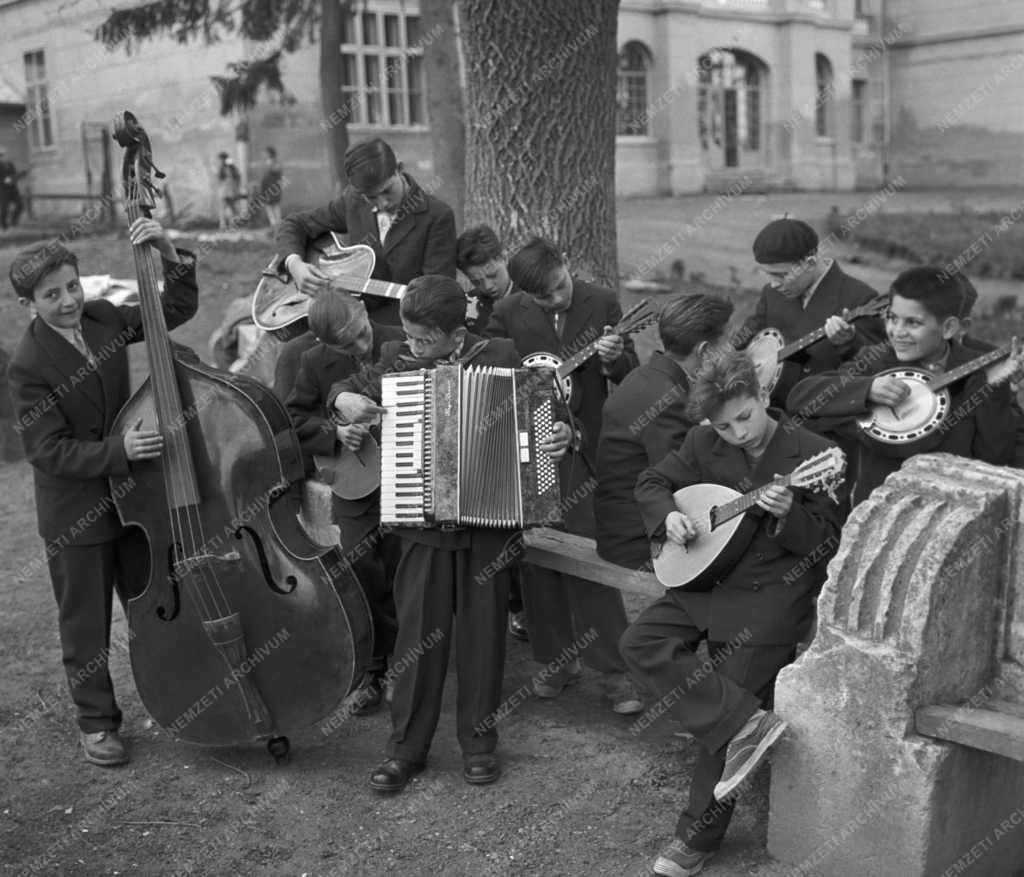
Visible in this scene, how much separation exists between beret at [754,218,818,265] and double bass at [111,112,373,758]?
7.05 feet

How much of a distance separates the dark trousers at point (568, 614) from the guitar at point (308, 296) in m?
1.53

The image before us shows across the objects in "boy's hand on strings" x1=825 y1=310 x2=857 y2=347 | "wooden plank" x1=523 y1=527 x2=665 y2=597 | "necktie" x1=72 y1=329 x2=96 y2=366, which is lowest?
"wooden plank" x1=523 y1=527 x2=665 y2=597

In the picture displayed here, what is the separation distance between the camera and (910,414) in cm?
425

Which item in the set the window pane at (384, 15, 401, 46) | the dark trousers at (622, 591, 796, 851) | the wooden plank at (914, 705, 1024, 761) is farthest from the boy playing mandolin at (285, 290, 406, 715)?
the window pane at (384, 15, 401, 46)

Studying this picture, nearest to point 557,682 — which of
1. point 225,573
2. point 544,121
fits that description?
point 225,573

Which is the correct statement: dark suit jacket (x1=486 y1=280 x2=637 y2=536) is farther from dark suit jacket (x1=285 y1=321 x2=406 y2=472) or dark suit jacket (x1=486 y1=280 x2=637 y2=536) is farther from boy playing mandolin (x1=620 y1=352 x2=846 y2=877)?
boy playing mandolin (x1=620 y1=352 x2=846 y2=877)

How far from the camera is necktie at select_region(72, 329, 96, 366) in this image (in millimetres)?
4703

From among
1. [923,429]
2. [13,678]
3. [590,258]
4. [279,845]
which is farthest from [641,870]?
[590,258]

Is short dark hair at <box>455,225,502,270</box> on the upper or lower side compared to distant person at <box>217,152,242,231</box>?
lower

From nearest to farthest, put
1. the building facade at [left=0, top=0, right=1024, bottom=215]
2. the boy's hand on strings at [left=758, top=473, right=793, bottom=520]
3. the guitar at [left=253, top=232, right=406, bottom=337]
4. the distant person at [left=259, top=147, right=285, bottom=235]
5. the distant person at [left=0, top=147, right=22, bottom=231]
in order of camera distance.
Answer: the boy's hand on strings at [left=758, top=473, right=793, bottom=520] → the guitar at [left=253, top=232, right=406, bottom=337] → the distant person at [left=259, top=147, right=285, bottom=235] → the distant person at [left=0, top=147, right=22, bottom=231] → the building facade at [left=0, top=0, right=1024, bottom=215]

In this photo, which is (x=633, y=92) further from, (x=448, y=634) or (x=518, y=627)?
(x=448, y=634)

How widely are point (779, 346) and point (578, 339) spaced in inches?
33.5

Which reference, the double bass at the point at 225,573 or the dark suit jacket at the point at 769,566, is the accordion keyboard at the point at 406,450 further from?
the dark suit jacket at the point at 769,566

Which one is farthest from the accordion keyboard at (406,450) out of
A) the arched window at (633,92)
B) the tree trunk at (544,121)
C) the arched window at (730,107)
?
the arched window at (730,107)
